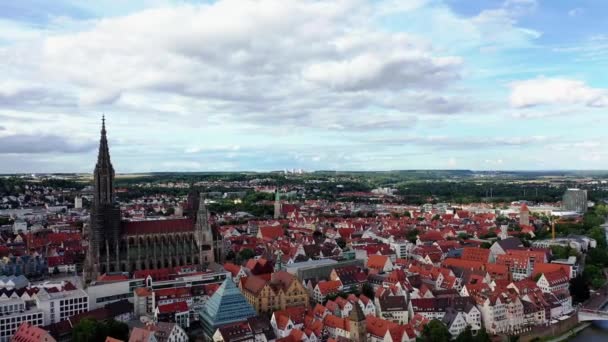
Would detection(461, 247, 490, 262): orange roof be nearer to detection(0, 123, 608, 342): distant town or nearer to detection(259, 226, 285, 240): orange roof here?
detection(0, 123, 608, 342): distant town

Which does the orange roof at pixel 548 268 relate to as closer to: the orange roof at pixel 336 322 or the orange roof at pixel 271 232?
the orange roof at pixel 336 322

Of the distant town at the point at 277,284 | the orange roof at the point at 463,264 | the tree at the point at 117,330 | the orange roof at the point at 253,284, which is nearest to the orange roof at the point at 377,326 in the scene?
the distant town at the point at 277,284

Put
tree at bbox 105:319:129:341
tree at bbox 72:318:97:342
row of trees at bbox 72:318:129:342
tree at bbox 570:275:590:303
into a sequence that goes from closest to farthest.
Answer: tree at bbox 72:318:97:342, row of trees at bbox 72:318:129:342, tree at bbox 105:319:129:341, tree at bbox 570:275:590:303

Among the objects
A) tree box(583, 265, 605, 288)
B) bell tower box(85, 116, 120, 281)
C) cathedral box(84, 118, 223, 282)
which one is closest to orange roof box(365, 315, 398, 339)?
cathedral box(84, 118, 223, 282)

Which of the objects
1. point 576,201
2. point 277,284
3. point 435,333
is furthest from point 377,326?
point 576,201

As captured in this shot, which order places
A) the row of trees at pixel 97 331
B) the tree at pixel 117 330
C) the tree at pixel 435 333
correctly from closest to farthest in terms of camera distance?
the row of trees at pixel 97 331 < the tree at pixel 117 330 < the tree at pixel 435 333

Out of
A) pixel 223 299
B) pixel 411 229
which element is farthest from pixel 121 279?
pixel 411 229
